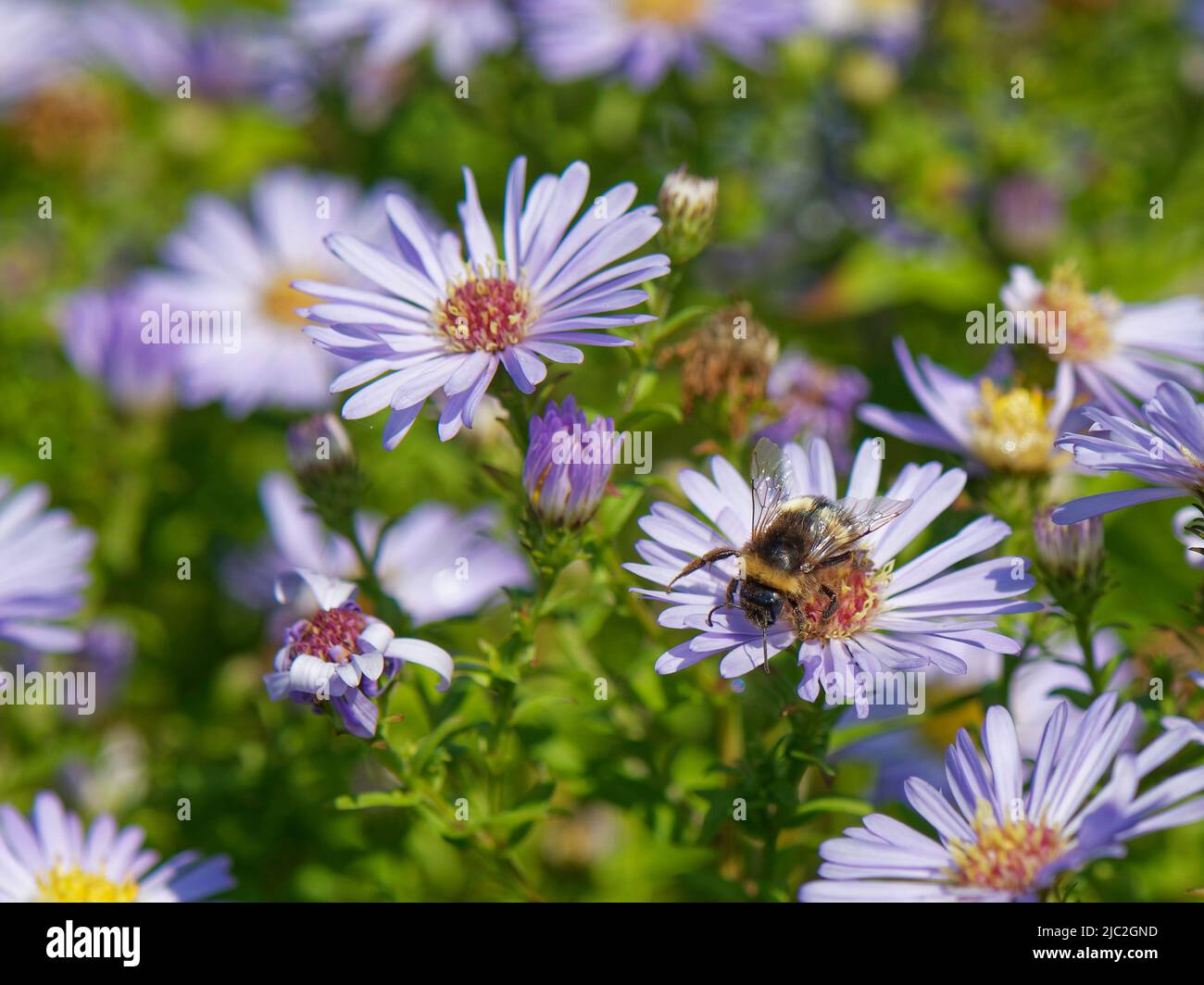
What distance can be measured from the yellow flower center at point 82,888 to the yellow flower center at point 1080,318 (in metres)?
1.94

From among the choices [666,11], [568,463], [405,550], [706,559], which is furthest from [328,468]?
[666,11]

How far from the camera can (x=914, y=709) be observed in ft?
8.43

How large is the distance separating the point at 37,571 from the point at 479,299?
1216 millimetres

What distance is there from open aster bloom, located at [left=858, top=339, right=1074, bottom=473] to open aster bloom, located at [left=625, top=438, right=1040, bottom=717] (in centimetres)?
23

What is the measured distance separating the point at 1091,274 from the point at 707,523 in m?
2.07

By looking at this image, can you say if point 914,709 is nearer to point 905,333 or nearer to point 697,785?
point 697,785

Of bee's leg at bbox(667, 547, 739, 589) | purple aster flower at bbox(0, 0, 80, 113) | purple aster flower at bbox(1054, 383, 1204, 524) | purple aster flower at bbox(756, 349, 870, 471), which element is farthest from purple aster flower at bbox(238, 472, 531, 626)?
purple aster flower at bbox(0, 0, 80, 113)

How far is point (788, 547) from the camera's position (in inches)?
Result: 82.5

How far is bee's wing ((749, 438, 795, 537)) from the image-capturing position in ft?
7.27

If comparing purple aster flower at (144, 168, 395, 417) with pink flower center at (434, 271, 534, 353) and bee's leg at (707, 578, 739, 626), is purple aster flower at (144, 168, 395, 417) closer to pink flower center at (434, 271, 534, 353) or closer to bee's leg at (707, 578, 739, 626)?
pink flower center at (434, 271, 534, 353)

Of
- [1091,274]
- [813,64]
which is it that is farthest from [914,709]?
[813,64]

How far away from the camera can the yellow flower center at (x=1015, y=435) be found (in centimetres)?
243

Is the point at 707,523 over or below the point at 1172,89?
below

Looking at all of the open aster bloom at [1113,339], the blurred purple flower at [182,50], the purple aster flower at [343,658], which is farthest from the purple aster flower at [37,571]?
the blurred purple flower at [182,50]
